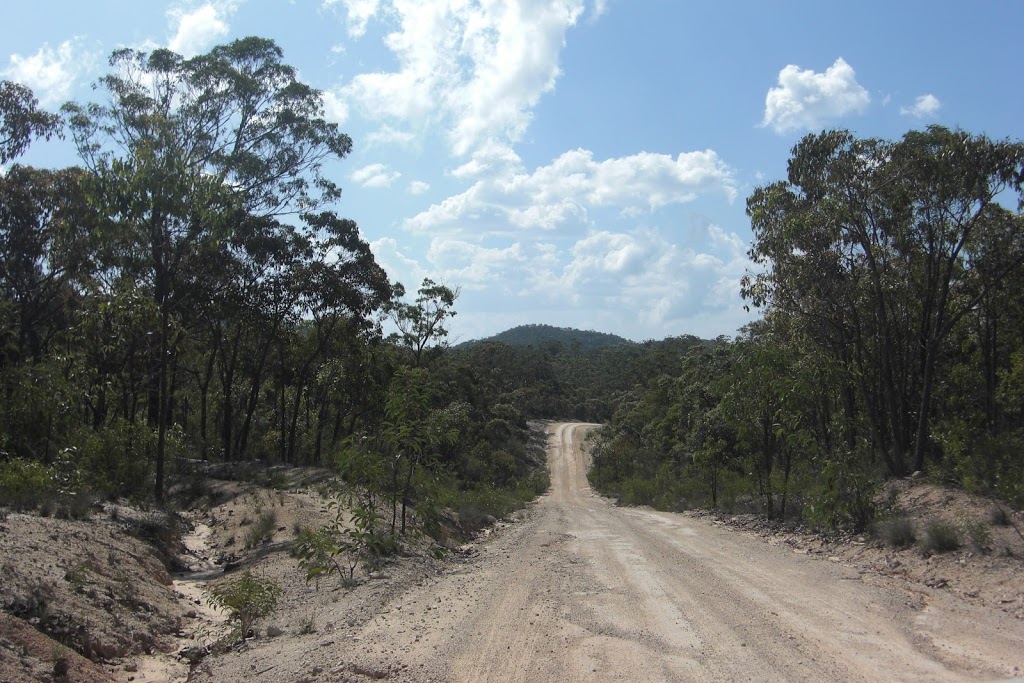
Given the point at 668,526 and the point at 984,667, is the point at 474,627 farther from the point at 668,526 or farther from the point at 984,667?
the point at 668,526

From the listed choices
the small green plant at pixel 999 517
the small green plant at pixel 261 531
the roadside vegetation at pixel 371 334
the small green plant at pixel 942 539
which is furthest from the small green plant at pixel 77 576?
the small green plant at pixel 999 517

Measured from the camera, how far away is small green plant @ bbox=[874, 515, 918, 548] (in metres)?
12.0

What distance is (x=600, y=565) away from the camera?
1095cm

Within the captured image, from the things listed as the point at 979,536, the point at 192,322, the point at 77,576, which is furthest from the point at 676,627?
the point at 192,322

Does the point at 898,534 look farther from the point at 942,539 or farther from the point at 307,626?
the point at 307,626

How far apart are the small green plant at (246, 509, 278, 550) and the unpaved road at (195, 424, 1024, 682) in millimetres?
5102

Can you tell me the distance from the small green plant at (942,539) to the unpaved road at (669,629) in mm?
1590

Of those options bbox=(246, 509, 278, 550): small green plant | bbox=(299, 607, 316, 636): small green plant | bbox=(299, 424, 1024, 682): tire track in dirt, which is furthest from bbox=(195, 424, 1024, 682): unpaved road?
bbox=(246, 509, 278, 550): small green plant

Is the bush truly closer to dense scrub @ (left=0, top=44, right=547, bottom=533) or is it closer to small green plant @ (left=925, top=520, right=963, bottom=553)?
dense scrub @ (left=0, top=44, right=547, bottom=533)

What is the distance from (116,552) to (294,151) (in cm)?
1984

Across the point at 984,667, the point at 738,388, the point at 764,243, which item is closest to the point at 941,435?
the point at 738,388

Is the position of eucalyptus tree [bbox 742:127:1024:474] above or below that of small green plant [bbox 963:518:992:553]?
above

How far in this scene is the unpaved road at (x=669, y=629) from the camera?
5.88 meters

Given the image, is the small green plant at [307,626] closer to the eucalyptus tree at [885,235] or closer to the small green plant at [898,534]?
the small green plant at [898,534]
